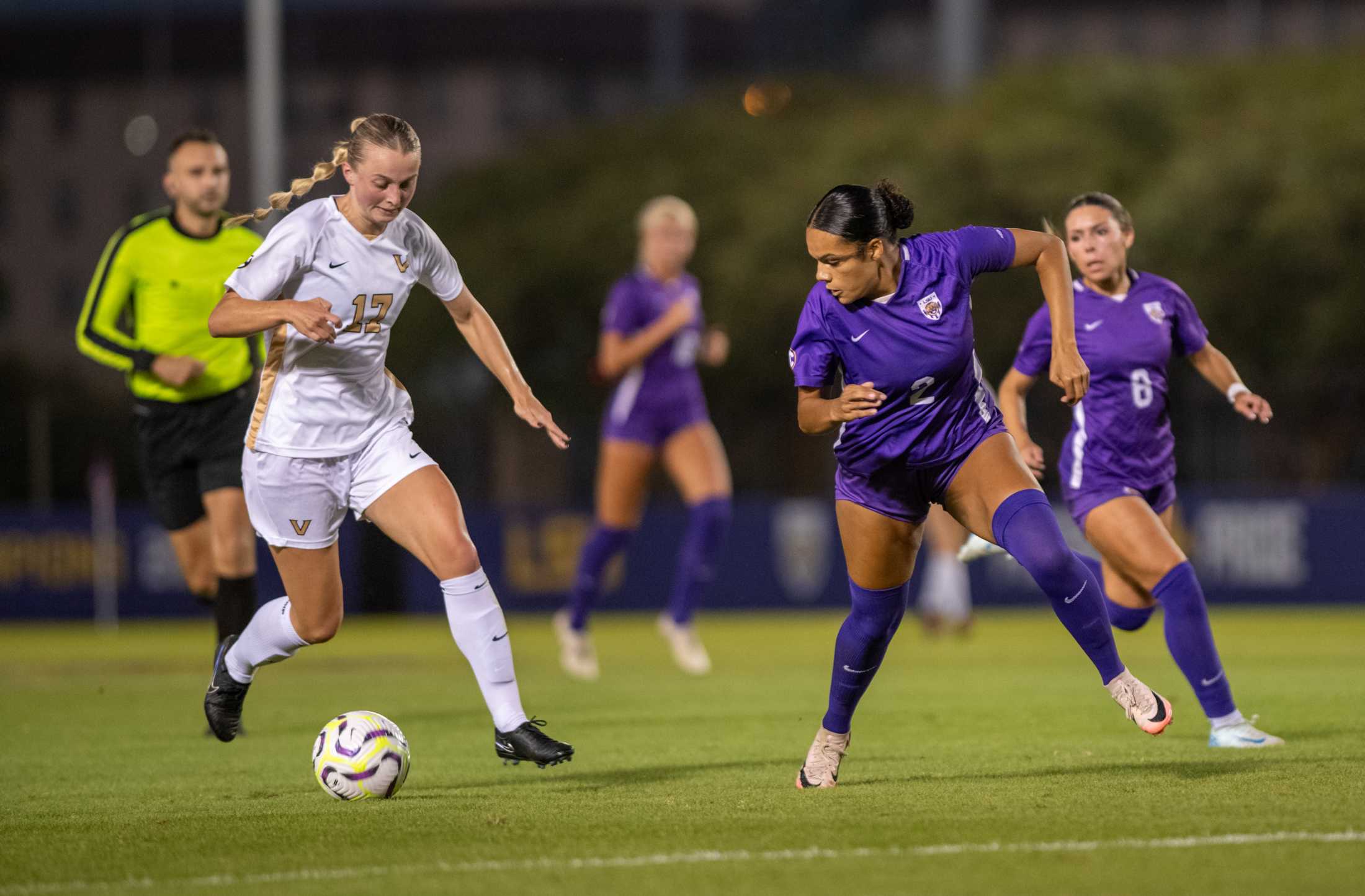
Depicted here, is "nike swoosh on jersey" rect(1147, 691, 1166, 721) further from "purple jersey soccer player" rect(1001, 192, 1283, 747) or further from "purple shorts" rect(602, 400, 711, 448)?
"purple shorts" rect(602, 400, 711, 448)

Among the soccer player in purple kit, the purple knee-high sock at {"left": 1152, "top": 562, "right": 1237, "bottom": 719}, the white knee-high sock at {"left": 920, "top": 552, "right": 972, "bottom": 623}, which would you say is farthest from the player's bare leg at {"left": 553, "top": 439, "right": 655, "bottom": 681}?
the soccer player in purple kit

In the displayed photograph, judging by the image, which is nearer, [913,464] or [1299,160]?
[913,464]

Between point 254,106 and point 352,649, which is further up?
point 254,106

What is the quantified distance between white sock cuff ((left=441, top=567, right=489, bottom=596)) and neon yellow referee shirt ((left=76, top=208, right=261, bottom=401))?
2.93m

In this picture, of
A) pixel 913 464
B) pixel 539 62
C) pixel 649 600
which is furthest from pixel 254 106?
pixel 539 62

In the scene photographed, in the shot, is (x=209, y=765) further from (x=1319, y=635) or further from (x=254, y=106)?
(x=254, y=106)

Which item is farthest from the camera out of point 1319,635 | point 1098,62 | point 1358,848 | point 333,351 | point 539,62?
point 539,62

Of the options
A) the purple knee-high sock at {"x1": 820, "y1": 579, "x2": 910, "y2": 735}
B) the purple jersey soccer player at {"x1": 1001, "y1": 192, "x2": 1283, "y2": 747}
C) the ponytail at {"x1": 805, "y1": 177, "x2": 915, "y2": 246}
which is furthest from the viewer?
the purple jersey soccer player at {"x1": 1001, "y1": 192, "x2": 1283, "y2": 747}

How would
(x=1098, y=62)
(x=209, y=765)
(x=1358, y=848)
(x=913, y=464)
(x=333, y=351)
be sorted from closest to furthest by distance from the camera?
(x=1358, y=848) → (x=913, y=464) → (x=333, y=351) → (x=209, y=765) → (x=1098, y=62)

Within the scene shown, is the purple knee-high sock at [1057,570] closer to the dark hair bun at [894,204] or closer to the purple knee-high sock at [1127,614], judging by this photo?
the dark hair bun at [894,204]

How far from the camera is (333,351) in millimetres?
7070

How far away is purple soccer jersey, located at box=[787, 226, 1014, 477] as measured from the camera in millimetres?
6551

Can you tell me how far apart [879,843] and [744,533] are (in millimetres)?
15888

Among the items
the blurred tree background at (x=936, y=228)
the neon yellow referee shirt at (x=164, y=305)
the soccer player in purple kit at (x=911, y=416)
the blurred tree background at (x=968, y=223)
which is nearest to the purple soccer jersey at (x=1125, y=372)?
the soccer player in purple kit at (x=911, y=416)
